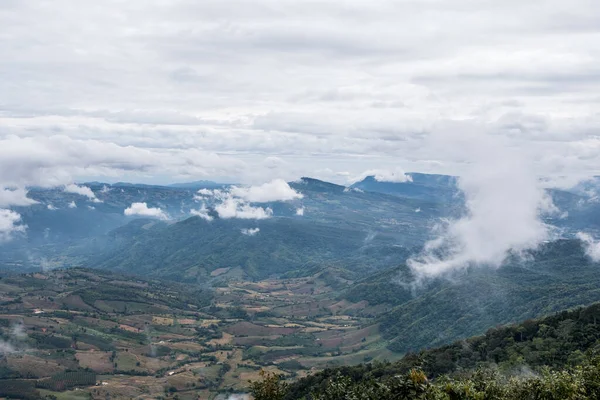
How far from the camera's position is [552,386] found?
73000 mm

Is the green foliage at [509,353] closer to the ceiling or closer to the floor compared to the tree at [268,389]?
closer to the floor

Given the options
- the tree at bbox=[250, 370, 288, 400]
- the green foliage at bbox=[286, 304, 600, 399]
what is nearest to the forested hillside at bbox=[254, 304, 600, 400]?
the green foliage at bbox=[286, 304, 600, 399]

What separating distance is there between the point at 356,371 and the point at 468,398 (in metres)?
118

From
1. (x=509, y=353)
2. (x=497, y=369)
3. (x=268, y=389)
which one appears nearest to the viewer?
(x=268, y=389)

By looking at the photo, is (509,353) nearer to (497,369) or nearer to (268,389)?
(497,369)

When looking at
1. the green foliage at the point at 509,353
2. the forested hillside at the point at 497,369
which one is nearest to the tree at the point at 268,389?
the forested hillside at the point at 497,369

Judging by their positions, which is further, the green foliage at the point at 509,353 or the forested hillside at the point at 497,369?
the green foliage at the point at 509,353

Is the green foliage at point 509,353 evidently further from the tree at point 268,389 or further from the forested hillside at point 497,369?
the tree at point 268,389

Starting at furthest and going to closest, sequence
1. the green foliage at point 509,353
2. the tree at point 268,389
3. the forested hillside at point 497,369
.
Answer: the green foliage at point 509,353 < the tree at point 268,389 < the forested hillside at point 497,369

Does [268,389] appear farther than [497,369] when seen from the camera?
Answer: No

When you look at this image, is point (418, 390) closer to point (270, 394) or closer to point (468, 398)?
point (468, 398)

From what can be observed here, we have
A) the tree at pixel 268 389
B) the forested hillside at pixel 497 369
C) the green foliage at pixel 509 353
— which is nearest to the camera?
the forested hillside at pixel 497 369

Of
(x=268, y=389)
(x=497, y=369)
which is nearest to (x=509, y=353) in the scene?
(x=497, y=369)

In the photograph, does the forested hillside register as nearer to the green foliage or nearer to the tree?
the green foliage
